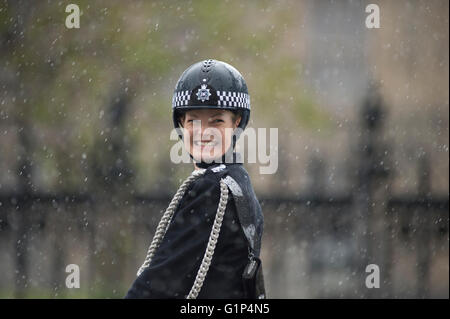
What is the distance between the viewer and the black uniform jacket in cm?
243

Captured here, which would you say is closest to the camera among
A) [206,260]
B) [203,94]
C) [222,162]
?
[206,260]

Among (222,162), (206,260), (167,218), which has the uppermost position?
(222,162)

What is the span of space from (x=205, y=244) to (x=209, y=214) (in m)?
0.12

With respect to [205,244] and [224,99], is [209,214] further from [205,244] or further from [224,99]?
[224,99]

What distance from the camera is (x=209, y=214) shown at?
252 cm

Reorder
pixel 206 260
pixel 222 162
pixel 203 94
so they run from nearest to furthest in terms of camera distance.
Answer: pixel 206 260, pixel 203 94, pixel 222 162

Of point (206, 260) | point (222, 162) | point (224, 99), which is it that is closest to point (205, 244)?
point (206, 260)

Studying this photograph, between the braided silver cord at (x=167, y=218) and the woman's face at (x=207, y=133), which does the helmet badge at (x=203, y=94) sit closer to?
the woman's face at (x=207, y=133)

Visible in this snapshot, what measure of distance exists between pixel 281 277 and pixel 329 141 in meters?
2.43

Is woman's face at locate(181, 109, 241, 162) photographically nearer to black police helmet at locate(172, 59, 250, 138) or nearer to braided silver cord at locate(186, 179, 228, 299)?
Result: black police helmet at locate(172, 59, 250, 138)

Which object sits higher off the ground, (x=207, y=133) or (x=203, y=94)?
(x=203, y=94)

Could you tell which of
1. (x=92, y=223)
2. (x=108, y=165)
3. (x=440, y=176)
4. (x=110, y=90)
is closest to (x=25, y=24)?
(x=110, y=90)

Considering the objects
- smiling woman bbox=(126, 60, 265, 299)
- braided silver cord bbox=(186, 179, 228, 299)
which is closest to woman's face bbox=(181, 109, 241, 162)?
smiling woman bbox=(126, 60, 265, 299)

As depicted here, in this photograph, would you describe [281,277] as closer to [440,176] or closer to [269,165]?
[269,165]
